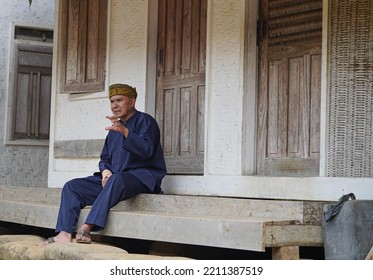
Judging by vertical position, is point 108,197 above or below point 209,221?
above

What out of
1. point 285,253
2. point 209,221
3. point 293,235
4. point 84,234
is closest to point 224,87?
point 84,234

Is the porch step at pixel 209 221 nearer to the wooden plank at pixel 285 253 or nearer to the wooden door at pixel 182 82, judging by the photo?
the wooden plank at pixel 285 253

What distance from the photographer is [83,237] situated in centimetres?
747

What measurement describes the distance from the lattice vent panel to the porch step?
900 millimetres

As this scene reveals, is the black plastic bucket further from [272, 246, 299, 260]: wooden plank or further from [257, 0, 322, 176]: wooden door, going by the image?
[257, 0, 322, 176]: wooden door

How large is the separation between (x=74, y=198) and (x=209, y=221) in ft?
5.30

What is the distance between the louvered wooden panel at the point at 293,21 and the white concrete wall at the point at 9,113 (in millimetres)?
4342

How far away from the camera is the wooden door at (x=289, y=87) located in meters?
8.01

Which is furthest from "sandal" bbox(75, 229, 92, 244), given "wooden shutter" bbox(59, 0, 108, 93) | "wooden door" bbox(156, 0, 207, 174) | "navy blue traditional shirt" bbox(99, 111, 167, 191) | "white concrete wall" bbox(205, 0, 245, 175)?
"wooden shutter" bbox(59, 0, 108, 93)

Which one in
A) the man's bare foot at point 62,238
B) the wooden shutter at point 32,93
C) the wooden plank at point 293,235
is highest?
the wooden shutter at point 32,93

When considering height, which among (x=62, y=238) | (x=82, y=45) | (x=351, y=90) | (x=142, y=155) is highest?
(x=82, y=45)

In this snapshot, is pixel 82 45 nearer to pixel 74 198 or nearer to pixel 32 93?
pixel 32 93

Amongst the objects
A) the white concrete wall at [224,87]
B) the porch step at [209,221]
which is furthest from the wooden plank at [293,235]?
the white concrete wall at [224,87]

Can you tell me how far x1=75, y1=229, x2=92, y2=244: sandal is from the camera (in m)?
7.47
